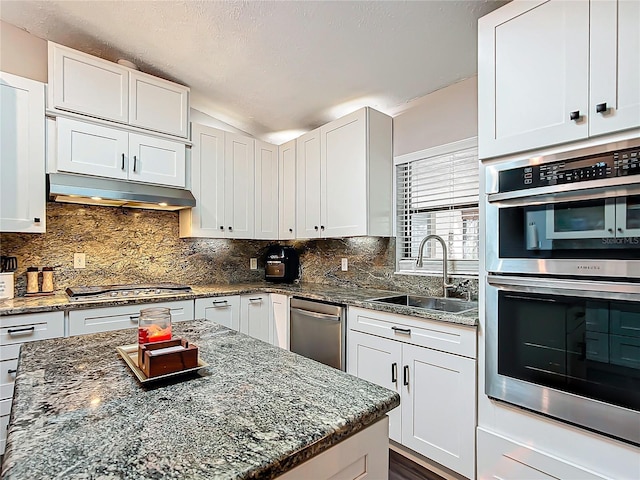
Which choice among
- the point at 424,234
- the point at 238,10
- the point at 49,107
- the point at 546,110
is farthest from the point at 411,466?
the point at 49,107

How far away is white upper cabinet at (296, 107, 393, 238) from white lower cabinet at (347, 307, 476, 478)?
841 mm

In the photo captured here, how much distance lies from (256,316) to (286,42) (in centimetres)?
225

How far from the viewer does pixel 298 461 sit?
27.1 inches

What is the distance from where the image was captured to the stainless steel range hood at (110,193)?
93.2 inches

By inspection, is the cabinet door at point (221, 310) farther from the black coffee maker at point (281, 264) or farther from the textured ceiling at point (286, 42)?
Result: the textured ceiling at point (286, 42)

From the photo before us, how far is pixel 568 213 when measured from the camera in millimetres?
1486

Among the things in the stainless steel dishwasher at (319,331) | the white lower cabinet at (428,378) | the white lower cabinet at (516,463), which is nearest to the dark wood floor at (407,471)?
the white lower cabinet at (428,378)

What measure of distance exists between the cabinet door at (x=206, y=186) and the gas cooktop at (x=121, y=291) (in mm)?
544

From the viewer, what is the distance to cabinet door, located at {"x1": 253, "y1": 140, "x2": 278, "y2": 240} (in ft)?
11.7

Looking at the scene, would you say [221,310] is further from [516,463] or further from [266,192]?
[516,463]

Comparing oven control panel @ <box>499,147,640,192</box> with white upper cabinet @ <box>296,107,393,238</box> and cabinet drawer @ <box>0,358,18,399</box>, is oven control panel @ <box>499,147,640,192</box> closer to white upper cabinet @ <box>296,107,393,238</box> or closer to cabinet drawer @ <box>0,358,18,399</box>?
white upper cabinet @ <box>296,107,393,238</box>

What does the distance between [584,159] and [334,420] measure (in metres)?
1.48

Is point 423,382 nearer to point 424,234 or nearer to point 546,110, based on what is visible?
point 424,234

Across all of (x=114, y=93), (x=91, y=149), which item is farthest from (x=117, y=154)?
(x=114, y=93)
